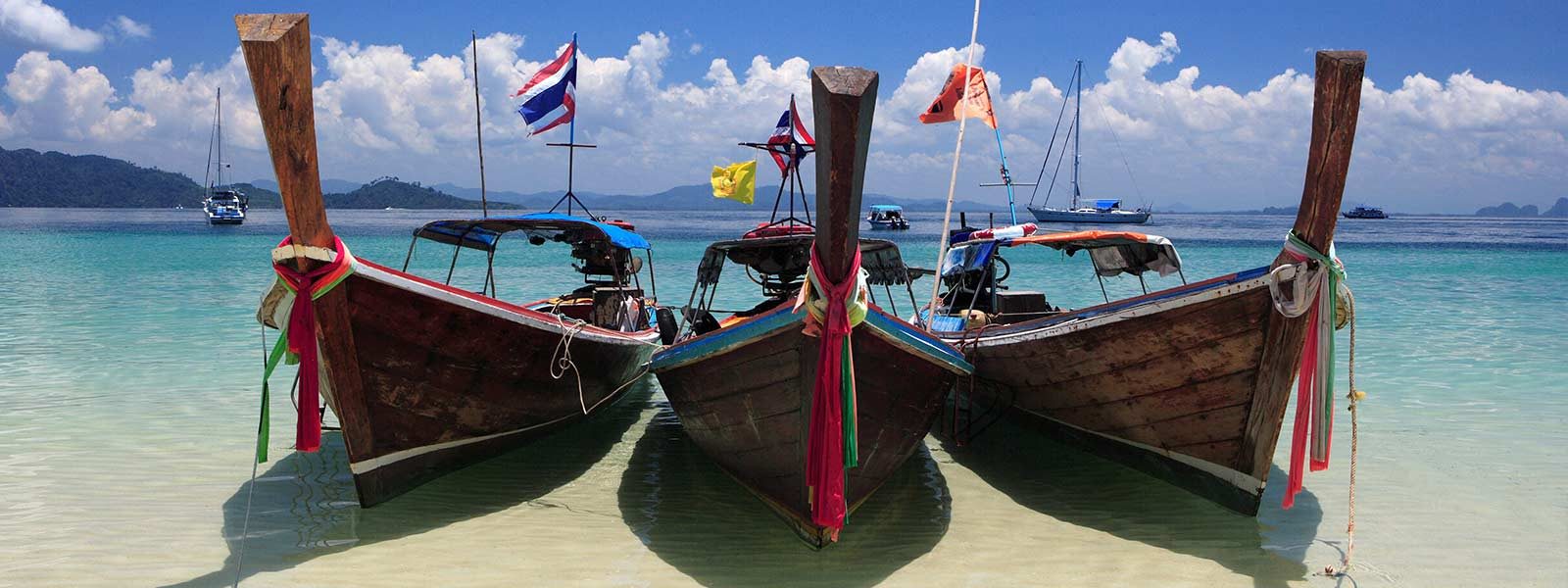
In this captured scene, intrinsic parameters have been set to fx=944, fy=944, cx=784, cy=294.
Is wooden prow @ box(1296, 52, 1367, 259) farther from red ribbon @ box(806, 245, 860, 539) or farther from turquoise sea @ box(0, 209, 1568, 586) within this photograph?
red ribbon @ box(806, 245, 860, 539)

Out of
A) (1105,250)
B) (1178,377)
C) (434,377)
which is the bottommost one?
(434,377)

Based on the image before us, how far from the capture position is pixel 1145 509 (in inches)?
270

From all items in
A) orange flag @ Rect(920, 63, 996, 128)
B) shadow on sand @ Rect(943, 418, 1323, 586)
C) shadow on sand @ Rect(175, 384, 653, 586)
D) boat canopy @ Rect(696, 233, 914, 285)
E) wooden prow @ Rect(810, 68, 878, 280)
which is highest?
orange flag @ Rect(920, 63, 996, 128)

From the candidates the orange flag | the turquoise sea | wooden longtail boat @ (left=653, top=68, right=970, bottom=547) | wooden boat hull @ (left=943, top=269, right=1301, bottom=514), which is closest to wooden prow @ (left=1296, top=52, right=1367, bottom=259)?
wooden boat hull @ (left=943, top=269, right=1301, bottom=514)

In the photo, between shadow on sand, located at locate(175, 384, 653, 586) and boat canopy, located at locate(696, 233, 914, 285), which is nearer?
shadow on sand, located at locate(175, 384, 653, 586)

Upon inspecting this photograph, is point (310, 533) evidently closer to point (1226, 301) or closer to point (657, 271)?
point (1226, 301)

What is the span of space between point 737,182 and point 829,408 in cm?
501

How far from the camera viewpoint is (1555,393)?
36.1 feet

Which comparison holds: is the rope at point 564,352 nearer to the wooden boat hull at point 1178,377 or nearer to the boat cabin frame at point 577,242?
the boat cabin frame at point 577,242

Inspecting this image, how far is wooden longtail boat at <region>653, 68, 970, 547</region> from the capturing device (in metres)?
4.57

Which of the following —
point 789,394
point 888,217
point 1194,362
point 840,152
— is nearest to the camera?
point 840,152

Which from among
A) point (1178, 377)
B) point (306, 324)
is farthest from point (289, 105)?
point (1178, 377)

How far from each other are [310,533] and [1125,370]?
18.5ft

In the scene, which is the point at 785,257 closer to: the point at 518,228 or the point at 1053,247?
the point at 518,228
